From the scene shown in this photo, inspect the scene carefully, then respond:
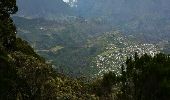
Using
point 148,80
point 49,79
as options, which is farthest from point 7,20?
point 148,80

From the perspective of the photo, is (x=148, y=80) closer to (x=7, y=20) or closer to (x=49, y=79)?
(x=49, y=79)

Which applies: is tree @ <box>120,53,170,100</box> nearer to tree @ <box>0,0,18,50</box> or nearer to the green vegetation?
the green vegetation

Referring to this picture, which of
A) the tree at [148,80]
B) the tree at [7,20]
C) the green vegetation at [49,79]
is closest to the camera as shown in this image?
the green vegetation at [49,79]

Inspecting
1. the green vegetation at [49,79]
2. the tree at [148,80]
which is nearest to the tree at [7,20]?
the green vegetation at [49,79]

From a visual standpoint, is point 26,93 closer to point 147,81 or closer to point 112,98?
point 147,81

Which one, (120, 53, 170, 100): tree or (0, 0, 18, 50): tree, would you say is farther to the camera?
(0, 0, 18, 50): tree

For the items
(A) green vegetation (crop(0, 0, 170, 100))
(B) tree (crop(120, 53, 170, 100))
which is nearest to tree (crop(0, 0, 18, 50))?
(A) green vegetation (crop(0, 0, 170, 100))

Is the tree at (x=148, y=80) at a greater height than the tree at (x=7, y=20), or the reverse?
the tree at (x=7, y=20)

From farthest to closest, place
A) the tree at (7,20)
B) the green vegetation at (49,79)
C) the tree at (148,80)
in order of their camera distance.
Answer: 1. the tree at (7,20)
2. the tree at (148,80)
3. the green vegetation at (49,79)

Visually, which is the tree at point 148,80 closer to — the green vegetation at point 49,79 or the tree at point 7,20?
the green vegetation at point 49,79

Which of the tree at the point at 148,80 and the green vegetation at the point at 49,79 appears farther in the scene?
the tree at the point at 148,80

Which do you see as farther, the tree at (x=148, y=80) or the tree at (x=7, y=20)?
the tree at (x=7, y=20)
